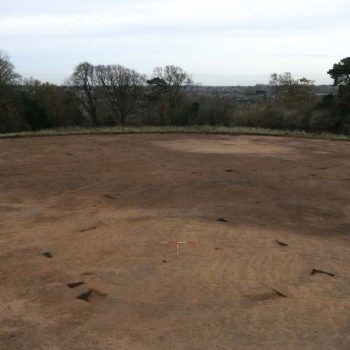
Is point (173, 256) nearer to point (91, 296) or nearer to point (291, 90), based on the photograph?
point (91, 296)

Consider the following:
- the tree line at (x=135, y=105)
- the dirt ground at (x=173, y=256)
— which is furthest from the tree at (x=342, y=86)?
the dirt ground at (x=173, y=256)

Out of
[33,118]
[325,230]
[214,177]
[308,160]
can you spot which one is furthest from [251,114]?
[325,230]

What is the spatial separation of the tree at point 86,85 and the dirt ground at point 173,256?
80.2 feet

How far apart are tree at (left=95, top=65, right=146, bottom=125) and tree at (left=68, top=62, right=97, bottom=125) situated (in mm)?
540

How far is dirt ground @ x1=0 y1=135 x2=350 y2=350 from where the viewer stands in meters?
4.35

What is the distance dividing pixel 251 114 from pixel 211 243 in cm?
2930

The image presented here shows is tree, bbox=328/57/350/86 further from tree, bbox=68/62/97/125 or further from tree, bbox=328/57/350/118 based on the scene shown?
tree, bbox=68/62/97/125

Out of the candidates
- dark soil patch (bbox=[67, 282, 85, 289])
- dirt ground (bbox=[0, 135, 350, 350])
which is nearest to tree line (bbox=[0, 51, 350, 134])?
dirt ground (bbox=[0, 135, 350, 350])

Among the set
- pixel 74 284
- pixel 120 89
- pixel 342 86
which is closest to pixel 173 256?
pixel 74 284

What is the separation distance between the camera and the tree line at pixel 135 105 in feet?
102

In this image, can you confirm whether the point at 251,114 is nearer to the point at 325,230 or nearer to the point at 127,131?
the point at 127,131

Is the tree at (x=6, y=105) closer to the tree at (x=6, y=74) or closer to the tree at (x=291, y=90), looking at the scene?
the tree at (x=6, y=74)

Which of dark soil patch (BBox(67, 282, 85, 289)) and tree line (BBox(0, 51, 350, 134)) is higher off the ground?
tree line (BBox(0, 51, 350, 134))

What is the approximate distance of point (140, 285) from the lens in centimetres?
533
